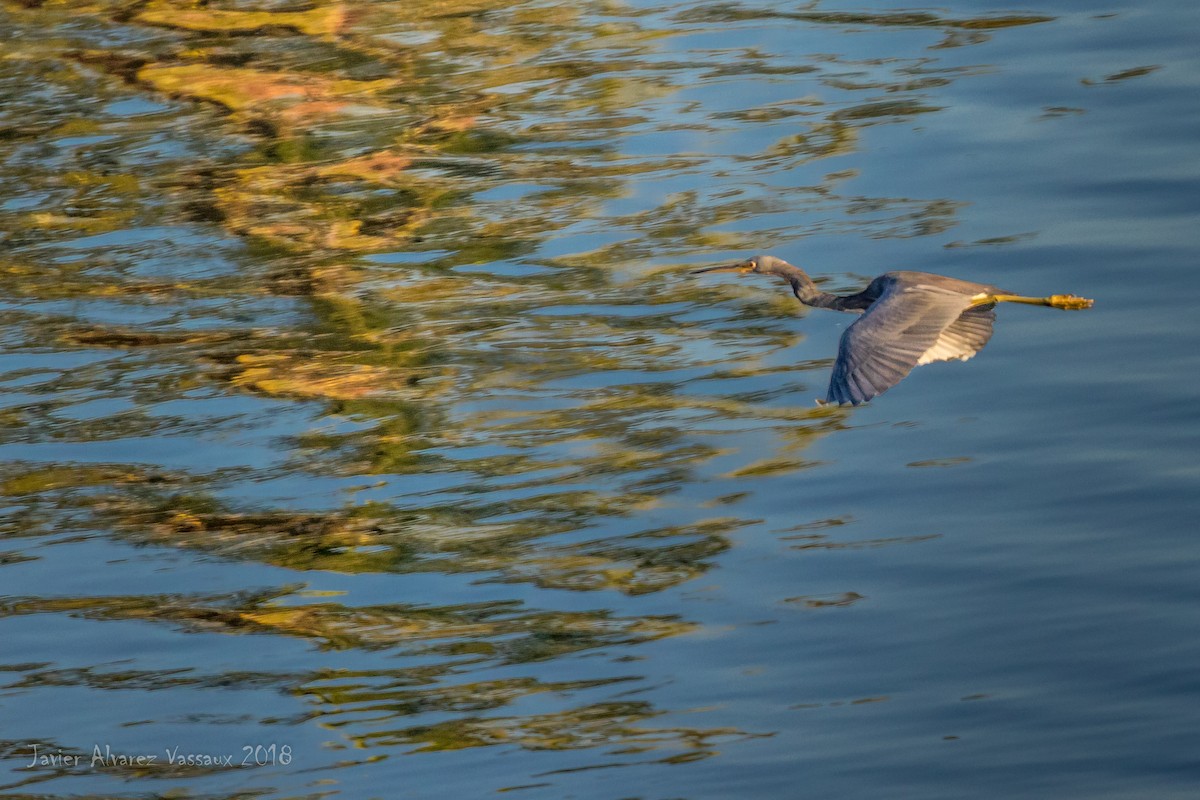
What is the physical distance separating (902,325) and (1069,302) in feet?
5.28

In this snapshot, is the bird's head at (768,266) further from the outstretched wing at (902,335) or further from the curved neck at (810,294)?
the outstretched wing at (902,335)

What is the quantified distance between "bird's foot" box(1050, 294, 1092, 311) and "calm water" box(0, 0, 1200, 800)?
0.57m

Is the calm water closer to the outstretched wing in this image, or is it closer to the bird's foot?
the bird's foot

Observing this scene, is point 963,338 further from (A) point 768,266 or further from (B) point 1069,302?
(A) point 768,266

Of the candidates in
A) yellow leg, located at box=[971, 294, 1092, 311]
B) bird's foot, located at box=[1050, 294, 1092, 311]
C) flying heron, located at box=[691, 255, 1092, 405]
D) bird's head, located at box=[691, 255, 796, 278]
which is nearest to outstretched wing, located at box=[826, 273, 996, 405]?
flying heron, located at box=[691, 255, 1092, 405]

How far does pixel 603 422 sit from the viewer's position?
8.78 meters

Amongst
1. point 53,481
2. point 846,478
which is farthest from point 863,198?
point 53,481

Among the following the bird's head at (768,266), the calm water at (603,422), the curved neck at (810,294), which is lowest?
the calm water at (603,422)

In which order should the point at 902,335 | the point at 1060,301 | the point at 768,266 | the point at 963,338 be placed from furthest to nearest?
the point at 768,266 → the point at 1060,301 → the point at 963,338 → the point at 902,335

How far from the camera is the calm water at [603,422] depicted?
6.66 m

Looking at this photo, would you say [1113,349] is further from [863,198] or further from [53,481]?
[53,481]

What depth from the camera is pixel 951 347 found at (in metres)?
7.55

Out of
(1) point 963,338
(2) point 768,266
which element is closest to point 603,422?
(2) point 768,266

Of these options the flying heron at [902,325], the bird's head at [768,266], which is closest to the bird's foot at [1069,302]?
the flying heron at [902,325]
